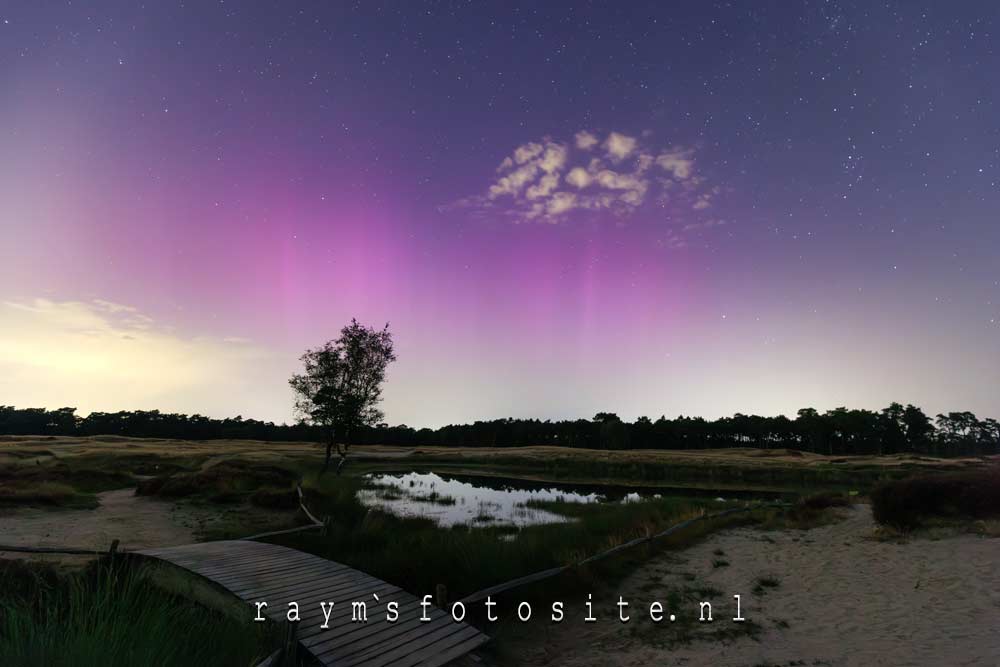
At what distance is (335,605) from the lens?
966 centimetres

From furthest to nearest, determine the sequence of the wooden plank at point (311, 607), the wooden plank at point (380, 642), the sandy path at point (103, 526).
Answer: the sandy path at point (103, 526) < the wooden plank at point (311, 607) < the wooden plank at point (380, 642)

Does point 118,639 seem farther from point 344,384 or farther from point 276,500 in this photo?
point 344,384

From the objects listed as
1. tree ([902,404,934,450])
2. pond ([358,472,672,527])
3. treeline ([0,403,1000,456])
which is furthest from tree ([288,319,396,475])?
tree ([902,404,934,450])

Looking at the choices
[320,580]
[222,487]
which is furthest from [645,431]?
[320,580]

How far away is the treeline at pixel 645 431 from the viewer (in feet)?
423

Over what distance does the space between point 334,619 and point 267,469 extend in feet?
92.0

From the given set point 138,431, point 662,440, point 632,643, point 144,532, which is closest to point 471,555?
point 632,643

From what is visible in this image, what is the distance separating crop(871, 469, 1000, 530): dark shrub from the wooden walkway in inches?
760

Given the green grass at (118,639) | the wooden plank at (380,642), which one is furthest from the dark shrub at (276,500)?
the wooden plank at (380,642)

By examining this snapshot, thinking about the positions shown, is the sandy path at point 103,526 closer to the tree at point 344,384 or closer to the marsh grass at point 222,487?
the marsh grass at point 222,487

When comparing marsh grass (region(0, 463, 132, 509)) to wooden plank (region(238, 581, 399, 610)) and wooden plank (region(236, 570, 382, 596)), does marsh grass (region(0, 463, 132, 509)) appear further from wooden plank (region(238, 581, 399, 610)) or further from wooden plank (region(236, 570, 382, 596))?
wooden plank (region(238, 581, 399, 610))

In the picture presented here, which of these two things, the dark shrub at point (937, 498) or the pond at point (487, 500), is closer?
the dark shrub at point (937, 498)

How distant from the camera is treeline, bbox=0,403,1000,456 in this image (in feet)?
423

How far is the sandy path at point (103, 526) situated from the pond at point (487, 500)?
9940mm
